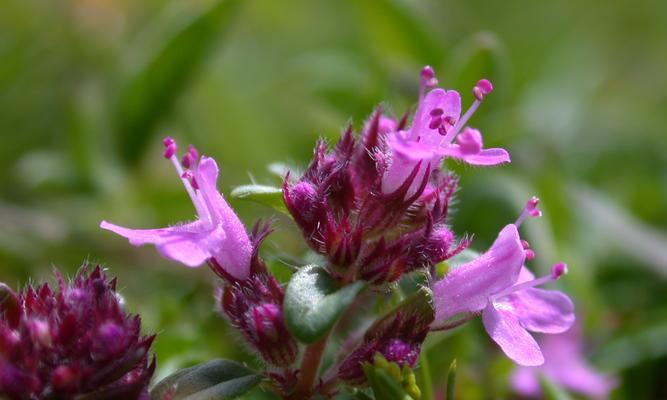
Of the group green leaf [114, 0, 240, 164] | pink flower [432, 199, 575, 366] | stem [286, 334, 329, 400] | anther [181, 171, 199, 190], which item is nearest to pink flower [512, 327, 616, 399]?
pink flower [432, 199, 575, 366]

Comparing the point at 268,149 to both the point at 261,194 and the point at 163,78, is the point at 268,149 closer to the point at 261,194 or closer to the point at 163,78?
the point at 163,78

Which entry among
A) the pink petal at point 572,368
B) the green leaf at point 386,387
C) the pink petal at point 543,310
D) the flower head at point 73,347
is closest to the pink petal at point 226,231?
the flower head at point 73,347

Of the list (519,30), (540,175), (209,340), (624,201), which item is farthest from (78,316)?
(519,30)

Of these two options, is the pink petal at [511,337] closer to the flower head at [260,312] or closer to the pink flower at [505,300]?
the pink flower at [505,300]

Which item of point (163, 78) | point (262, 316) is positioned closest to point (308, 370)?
point (262, 316)

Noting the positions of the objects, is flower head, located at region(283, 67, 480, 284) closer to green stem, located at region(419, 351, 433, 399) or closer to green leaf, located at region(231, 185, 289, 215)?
green leaf, located at region(231, 185, 289, 215)

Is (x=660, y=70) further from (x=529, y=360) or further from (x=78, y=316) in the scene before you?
(x=78, y=316)
